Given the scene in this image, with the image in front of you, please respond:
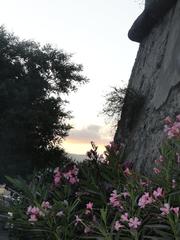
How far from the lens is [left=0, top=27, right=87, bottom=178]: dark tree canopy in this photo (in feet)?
81.1

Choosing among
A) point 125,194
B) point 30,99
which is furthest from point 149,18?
point 30,99

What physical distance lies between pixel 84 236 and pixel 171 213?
91 centimetres

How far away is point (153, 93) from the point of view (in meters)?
9.32

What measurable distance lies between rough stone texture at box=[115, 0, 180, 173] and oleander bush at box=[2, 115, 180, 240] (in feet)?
6.26

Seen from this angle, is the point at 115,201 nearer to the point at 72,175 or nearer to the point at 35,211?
the point at 35,211

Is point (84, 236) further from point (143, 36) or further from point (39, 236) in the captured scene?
point (143, 36)

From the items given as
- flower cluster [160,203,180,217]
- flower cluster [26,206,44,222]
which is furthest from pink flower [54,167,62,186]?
flower cluster [160,203,180,217]

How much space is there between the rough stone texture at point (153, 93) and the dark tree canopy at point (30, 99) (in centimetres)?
1406

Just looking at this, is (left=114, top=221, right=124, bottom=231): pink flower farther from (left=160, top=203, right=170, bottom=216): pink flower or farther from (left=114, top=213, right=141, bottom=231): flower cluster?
(left=160, top=203, right=170, bottom=216): pink flower

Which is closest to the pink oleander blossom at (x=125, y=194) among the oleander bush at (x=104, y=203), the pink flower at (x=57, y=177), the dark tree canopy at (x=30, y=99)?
the oleander bush at (x=104, y=203)

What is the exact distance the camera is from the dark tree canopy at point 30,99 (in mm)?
24719

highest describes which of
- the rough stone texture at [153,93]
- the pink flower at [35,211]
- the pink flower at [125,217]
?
the rough stone texture at [153,93]

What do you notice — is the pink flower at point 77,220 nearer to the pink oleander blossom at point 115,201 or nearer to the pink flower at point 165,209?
the pink oleander blossom at point 115,201

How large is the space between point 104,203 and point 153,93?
394 cm
